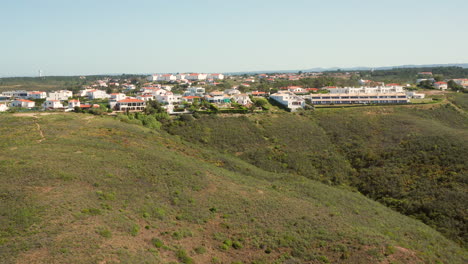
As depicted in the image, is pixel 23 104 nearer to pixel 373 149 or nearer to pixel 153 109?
pixel 153 109

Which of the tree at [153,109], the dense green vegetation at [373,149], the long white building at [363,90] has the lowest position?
the dense green vegetation at [373,149]

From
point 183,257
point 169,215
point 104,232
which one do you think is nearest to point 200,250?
point 183,257

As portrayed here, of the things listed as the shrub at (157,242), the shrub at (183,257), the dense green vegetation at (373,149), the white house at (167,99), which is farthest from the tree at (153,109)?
the shrub at (183,257)

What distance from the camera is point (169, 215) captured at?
76.8 ft

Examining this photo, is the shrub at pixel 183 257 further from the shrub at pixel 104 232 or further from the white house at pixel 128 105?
the white house at pixel 128 105

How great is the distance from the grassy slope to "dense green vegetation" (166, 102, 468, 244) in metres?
5.91

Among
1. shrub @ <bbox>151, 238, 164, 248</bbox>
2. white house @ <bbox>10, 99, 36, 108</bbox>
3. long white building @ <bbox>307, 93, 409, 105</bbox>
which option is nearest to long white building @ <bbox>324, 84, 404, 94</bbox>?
long white building @ <bbox>307, 93, 409, 105</bbox>

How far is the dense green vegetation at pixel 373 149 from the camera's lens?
35203 millimetres

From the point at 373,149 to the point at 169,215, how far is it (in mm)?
40230

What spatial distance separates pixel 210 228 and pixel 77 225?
8.57 meters

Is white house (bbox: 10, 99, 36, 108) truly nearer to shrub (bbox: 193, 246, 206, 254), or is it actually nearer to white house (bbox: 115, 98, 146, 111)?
white house (bbox: 115, 98, 146, 111)

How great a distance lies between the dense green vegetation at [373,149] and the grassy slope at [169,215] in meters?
5.91

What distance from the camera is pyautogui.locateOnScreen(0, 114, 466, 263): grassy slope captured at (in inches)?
704

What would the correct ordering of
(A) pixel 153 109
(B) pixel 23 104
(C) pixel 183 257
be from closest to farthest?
(C) pixel 183 257, (A) pixel 153 109, (B) pixel 23 104
